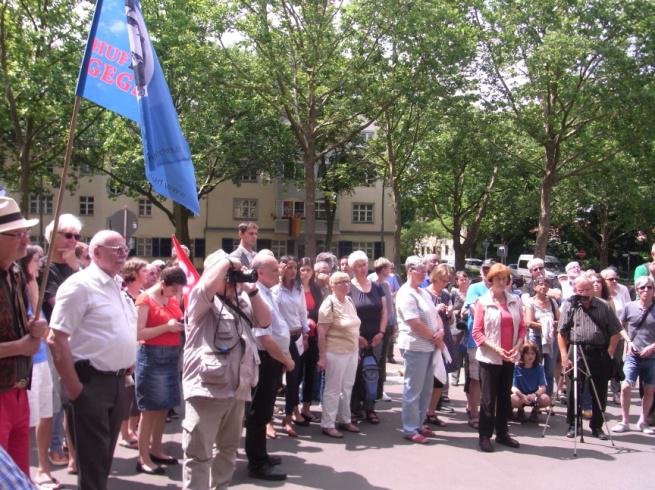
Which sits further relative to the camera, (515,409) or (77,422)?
(515,409)

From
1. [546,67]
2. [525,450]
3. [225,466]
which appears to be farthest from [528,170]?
[225,466]

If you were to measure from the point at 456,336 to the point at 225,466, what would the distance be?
5.51 meters

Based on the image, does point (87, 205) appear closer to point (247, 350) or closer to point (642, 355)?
point (642, 355)

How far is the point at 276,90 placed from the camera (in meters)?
21.0

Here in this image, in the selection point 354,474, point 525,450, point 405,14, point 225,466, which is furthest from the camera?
point 405,14

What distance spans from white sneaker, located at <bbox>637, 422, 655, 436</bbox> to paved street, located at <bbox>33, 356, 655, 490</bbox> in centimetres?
21

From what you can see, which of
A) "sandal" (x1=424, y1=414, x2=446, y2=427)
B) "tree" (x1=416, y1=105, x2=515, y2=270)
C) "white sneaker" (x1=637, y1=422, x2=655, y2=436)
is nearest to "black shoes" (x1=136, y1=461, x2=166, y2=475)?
"sandal" (x1=424, y1=414, x2=446, y2=427)

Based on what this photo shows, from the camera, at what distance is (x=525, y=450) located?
7008 millimetres

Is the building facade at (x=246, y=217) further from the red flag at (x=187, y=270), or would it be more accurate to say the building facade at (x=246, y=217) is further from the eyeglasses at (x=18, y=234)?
the eyeglasses at (x=18, y=234)

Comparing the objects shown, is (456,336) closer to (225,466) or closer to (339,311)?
(339,311)

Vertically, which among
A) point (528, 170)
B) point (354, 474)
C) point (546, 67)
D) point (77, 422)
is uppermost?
point (546, 67)

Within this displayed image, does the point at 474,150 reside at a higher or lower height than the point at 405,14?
lower

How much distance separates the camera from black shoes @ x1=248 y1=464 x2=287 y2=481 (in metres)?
5.75

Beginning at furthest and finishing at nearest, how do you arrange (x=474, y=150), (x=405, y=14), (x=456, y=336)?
(x=474, y=150) → (x=405, y=14) → (x=456, y=336)
